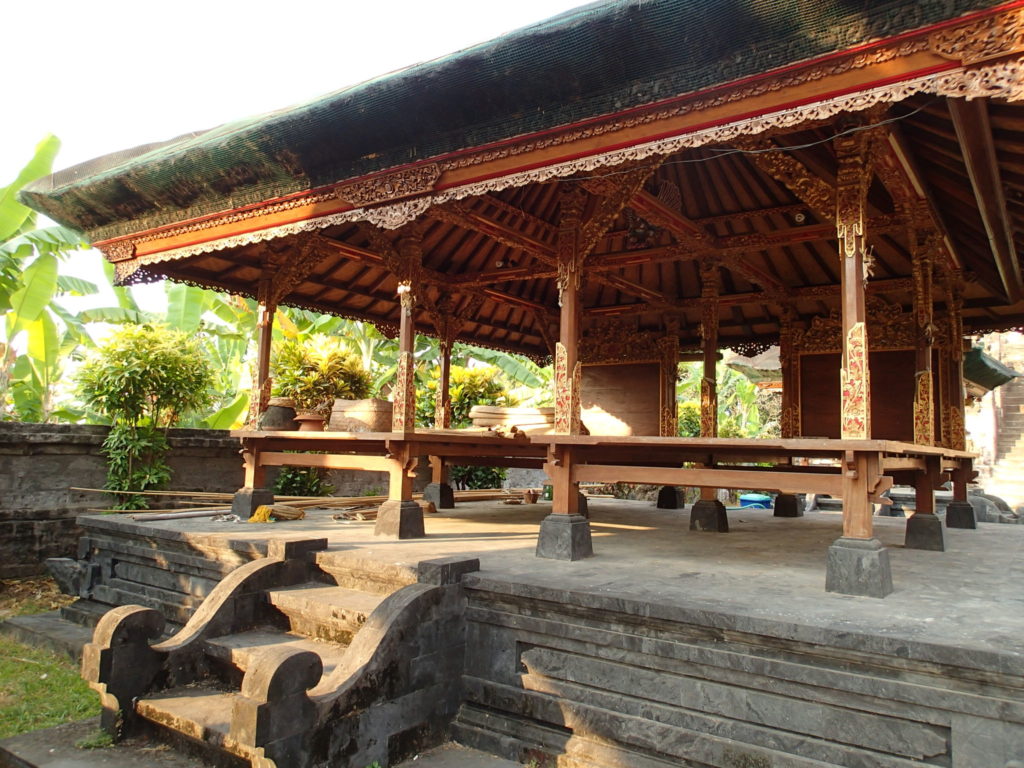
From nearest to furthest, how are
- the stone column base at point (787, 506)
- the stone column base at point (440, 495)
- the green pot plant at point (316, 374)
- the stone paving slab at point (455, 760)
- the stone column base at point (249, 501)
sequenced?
the stone paving slab at point (455, 760) < the stone column base at point (249, 501) < the stone column base at point (440, 495) < the stone column base at point (787, 506) < the green pot plant at point (316, 374)

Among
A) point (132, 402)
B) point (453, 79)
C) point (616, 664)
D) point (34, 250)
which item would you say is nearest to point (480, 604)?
point (616, 664)

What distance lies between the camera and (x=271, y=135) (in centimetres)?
610

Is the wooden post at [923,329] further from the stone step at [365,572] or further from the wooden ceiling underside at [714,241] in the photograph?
the stone step at [365,572]

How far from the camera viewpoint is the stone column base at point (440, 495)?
9016 millimetres

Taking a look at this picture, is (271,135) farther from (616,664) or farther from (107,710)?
(616,664)

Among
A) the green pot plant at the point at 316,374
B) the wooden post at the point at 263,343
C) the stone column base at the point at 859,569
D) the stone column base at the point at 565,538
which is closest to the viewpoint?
the stone column base at the point at 859,569

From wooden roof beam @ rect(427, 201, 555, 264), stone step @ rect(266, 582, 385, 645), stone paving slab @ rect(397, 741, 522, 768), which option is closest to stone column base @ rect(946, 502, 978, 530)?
wooden roof beam @ rect(427, 201, 555, 264)

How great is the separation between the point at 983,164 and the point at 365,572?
514 cm

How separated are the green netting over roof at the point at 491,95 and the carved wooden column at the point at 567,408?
965 mm

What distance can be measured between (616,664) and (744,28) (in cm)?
380

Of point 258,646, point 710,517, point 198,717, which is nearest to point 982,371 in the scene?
point 710,517

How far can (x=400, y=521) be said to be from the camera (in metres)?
5.97

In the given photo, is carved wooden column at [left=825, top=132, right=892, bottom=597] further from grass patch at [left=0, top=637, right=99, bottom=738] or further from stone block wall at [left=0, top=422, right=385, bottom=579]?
stone block wall at [left=0, top=422, right=385, bottom=579]

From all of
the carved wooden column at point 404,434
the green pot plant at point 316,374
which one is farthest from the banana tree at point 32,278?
the carved wooden column at point 404,434
